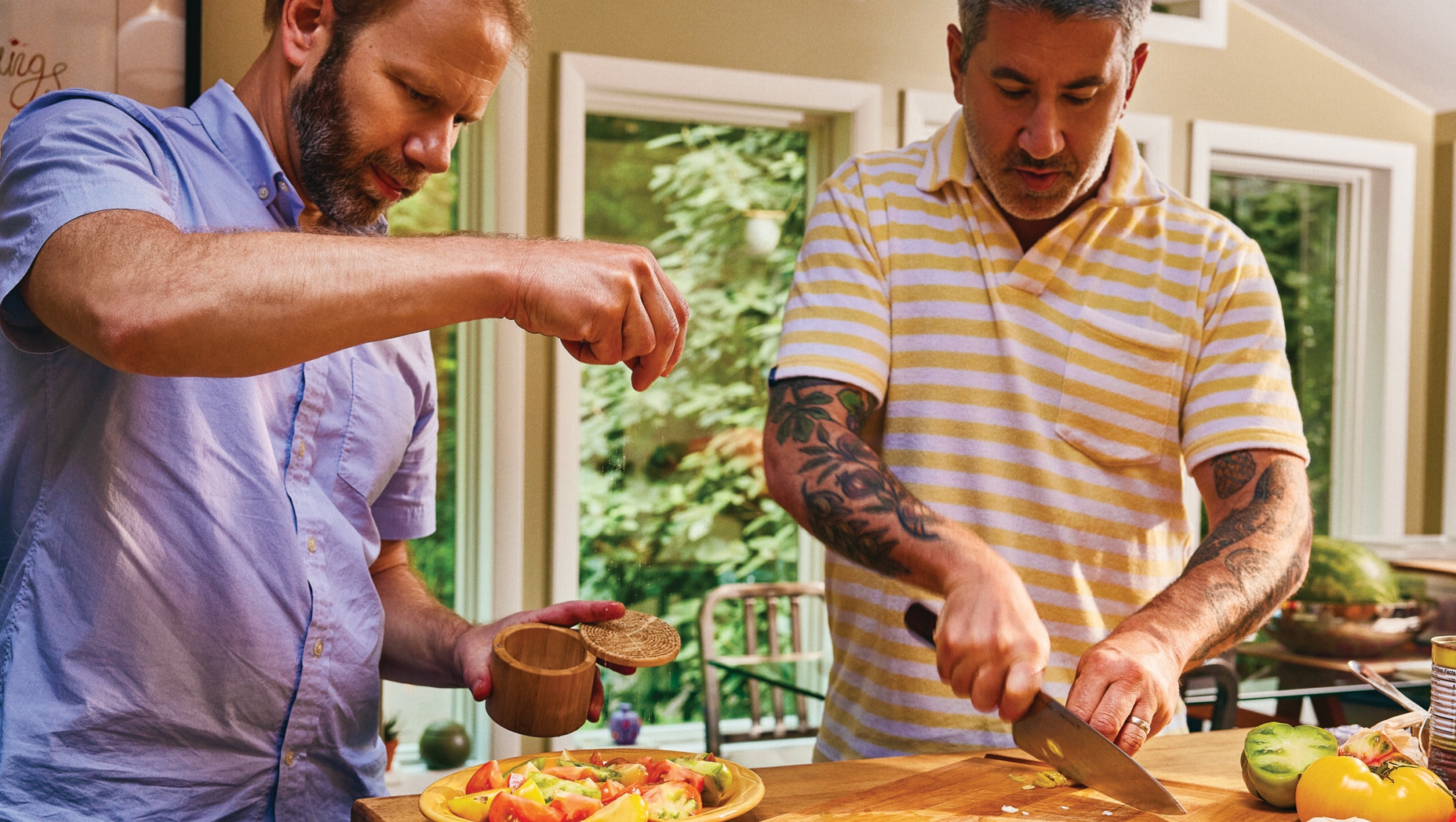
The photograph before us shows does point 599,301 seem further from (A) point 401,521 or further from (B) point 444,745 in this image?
(B) point 444,745

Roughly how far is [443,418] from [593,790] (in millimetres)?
2305

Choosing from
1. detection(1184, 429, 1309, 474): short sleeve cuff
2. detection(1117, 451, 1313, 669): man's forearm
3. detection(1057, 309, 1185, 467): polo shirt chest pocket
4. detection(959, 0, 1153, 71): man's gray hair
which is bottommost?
detection(1117, 451, 1313, 669): man's forearm

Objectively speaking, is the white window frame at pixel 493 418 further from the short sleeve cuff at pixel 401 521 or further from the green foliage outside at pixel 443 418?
the short sleeve cuff at pixel 401 521

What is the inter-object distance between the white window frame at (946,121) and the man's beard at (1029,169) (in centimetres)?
182

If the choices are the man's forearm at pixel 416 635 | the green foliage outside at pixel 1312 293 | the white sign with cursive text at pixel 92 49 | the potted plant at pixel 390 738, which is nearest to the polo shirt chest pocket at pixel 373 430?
the man's forearm at pixel 416 635

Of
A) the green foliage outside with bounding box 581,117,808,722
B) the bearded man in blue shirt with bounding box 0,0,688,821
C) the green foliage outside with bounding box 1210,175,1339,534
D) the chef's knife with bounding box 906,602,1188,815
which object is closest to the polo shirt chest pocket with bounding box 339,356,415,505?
the bearded man in blue shirt with bounding box 0,0,688,821

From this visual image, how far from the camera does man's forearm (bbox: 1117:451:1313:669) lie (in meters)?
1.34

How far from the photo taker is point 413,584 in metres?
1.54

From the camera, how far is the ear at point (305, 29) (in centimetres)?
133

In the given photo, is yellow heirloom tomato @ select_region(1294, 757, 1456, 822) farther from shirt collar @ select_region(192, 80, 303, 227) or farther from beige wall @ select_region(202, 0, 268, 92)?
beige wall @ select_region(202, 0, 268, 92)

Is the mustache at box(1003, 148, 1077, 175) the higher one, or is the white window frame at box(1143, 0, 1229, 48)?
the white window frame at box(1143, 0, 1229, 48)

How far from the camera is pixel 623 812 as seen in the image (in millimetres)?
956

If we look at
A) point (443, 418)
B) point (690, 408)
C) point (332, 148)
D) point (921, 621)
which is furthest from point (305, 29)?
point (690, 408)

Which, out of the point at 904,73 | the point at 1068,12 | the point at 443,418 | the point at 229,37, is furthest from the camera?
the point at 904,73
